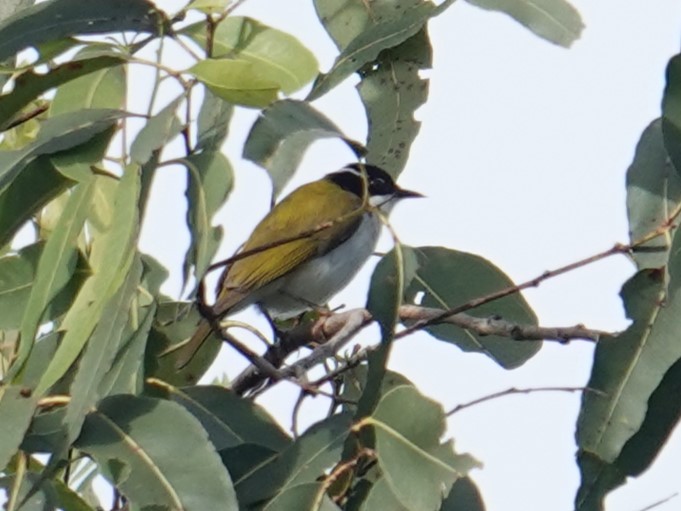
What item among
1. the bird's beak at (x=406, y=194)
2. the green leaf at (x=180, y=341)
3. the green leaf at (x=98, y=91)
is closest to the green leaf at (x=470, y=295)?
the green leaf at (x=180, y=341)

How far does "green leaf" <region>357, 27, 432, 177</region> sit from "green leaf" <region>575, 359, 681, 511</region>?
0.81 m

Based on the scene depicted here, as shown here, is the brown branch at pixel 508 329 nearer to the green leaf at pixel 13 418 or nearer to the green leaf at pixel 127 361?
the green leaf at pixel 127 361

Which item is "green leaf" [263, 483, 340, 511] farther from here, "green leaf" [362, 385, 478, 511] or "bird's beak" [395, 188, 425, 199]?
"bird's beak" [395, 188, 425, 199]

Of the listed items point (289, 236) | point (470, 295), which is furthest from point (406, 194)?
point (470, 295)

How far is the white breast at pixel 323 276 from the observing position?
5254 mm

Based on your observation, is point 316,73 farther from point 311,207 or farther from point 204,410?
point 311,207

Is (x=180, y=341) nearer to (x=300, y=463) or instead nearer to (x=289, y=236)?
(x=300, y=463)

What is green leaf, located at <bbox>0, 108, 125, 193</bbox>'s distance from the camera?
2529 millimetres

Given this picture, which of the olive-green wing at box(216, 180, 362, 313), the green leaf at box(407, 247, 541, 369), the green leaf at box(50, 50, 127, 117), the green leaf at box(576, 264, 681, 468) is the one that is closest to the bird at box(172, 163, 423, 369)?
the olive-green wing at box(216, 180, 362, 313)

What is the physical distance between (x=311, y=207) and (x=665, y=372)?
3.36 m

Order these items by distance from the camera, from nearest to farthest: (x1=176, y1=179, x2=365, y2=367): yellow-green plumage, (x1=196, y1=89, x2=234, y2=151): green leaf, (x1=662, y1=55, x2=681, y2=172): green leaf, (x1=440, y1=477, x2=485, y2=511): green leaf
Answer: (x1=662, y1=55, x2=681, y2=172): green leaf → (x1=440, y1=477, x2=485, y2=511): green leaf → (x1=196, y1=89, x2=234, y2=151): green leaf → (x1=176, y1=179, x2=365, y2=367): yellow-green plumage

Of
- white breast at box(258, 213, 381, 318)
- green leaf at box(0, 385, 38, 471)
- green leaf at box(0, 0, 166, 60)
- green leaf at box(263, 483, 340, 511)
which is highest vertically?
green leaf at box(0, 0, 166, 60)

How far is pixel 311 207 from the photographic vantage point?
18.8 feet

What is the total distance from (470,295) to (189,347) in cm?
59
